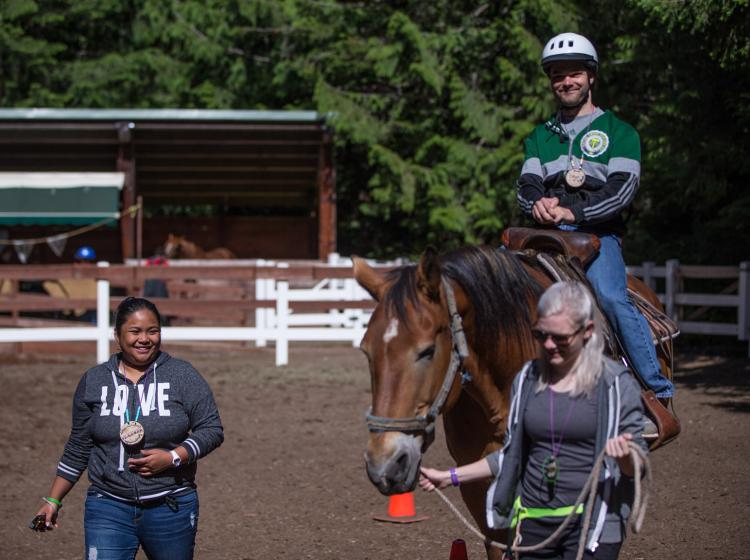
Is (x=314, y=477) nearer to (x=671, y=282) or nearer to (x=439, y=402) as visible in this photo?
(x=439, y=402)

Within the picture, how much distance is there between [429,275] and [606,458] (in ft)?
3.05

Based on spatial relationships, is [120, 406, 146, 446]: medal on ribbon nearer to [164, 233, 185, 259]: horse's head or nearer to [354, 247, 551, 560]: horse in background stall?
[354, 247, 551, 560]: horse in background stall

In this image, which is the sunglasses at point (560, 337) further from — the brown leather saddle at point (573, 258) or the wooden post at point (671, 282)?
the wooden post at point (671, 282)

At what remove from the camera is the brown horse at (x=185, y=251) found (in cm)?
2341

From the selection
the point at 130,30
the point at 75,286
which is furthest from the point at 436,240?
the point at 130,30

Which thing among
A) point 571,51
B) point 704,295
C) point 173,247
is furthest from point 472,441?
point 173,247

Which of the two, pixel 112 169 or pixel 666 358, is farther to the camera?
pixel 112 169

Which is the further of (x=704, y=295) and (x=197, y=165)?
(x=197, y=165)

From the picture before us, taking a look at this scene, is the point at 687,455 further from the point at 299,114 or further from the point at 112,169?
the point at 112,169

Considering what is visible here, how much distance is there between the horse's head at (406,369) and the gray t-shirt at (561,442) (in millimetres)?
406

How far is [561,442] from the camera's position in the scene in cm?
359

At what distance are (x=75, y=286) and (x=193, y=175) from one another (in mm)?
8356

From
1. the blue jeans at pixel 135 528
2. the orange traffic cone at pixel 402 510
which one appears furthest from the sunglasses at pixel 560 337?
the orange traffic cone at pixel 402 510

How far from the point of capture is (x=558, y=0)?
63.4 feet
